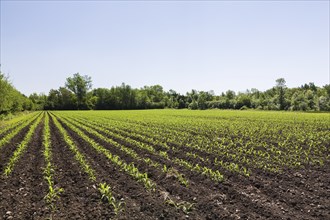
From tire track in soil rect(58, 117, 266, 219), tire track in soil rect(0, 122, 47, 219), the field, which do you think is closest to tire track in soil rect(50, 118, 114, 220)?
the field

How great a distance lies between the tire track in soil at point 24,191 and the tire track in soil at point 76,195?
22.0 inches

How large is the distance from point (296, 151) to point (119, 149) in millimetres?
10619

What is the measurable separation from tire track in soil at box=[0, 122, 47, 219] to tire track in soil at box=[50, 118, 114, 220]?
560 millimetres

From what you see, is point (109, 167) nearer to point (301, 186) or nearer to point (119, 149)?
point (119, 149)

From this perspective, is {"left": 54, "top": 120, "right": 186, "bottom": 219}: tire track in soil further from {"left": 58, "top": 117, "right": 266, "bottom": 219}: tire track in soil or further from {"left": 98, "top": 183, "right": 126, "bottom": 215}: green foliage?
{"left": 58, "top": 117, "right": 266, "bottom": 219}: tire track in soil

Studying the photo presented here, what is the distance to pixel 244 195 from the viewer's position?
8453mm

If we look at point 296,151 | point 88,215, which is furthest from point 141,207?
point 296,151

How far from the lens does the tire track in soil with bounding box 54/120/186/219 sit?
23.3 ft

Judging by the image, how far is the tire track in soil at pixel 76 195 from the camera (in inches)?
281

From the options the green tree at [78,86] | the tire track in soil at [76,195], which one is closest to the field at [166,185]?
the tire track in soil at [76,195]

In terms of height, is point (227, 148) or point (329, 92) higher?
point (329, 92)

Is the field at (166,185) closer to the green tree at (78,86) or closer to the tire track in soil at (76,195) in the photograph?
the tire track in soil at (76,195)

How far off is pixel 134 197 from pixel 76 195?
→ 1.96 meters

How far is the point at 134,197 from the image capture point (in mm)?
8367
